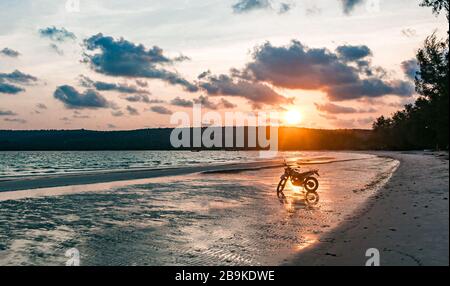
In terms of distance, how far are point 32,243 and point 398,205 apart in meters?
11.8

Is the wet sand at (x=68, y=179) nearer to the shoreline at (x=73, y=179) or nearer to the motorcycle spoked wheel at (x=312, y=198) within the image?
the shoreline at (x=73, y=179)

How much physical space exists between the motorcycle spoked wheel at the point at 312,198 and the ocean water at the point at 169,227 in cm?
37

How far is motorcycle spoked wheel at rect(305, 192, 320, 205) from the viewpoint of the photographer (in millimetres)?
18141

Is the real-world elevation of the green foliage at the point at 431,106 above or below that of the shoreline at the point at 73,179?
above

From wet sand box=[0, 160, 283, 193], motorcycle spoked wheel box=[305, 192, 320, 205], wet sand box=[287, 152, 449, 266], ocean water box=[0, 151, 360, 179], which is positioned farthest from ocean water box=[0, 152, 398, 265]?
ocean water box=[0, 151, 360, 179]

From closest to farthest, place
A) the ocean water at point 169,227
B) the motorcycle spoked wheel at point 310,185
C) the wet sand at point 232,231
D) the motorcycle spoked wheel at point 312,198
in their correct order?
the wet sand at point 232,231 → the ocean water at point 169,227 → the motorcycle spoked wheel at point 312,198 → the motorcycle spoked wheel at point 310,185

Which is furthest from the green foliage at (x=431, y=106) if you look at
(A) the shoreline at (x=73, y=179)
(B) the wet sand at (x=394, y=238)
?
(A) the shoreline at (x=73, y=179)

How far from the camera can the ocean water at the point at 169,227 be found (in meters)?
9.52

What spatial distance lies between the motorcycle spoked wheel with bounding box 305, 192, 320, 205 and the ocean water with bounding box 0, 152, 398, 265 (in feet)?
1.21

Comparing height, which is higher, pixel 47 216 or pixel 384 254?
pixel 384 254

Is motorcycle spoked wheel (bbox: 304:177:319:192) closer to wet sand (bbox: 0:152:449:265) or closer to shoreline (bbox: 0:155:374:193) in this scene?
wet sand (bbox: 0:152:449:265)
